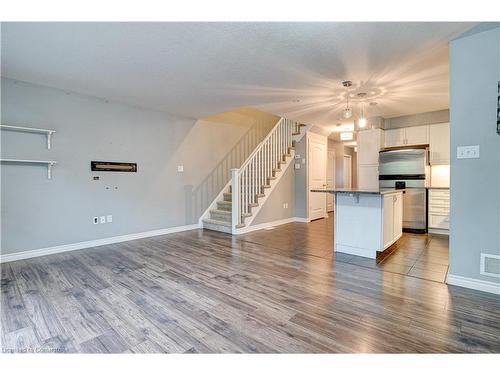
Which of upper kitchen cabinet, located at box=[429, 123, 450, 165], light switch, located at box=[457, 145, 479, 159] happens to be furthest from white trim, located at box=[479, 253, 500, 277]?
upper kitchen cabinet, located at box=[429, 123, 450, 165]

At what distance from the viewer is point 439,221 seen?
4828 millimetres

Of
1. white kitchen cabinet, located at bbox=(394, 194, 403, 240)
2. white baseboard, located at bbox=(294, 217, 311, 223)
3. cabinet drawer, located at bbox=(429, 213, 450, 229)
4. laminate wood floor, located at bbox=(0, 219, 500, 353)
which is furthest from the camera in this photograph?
white baseboard, located at bbox=(294, 217, 311, 223)

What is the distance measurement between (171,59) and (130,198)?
8.76 feet

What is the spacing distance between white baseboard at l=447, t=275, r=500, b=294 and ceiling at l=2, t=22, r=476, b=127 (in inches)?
91.8

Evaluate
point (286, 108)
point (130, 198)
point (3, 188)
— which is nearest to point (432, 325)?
point (286, 108)

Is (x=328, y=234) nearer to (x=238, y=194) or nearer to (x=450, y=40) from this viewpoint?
(x=238, y=194)

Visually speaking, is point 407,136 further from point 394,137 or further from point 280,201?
point 280,201

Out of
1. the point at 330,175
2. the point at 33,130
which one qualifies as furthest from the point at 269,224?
the point at 33,130

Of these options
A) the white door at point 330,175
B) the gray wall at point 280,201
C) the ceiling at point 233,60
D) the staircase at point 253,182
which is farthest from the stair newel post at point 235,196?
the white door at point 330,175

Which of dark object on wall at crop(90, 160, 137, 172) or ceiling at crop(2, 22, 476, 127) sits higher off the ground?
ceiling at crop(2, 22, 476, 127)

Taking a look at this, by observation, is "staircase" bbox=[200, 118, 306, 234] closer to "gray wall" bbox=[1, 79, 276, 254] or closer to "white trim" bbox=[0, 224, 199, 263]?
"gray wall" bbox=[1, 79, 276, 254]

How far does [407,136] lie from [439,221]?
1900mm

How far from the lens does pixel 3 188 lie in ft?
10.7

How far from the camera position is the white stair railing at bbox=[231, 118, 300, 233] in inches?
193
